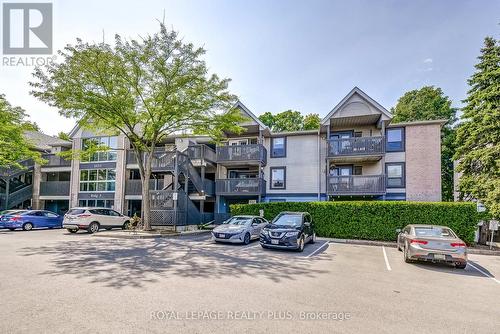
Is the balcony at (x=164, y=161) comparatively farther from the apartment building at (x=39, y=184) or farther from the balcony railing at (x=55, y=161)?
the balcony railing at (x=55, y=161)

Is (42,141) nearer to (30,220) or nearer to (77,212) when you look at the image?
(30,220)

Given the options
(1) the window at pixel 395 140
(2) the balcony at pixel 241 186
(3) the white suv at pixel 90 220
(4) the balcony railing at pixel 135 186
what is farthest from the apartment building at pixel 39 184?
(1) the window at pixel 395 140

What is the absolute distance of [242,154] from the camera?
22.0 m

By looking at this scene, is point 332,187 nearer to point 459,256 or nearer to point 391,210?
point 391,210

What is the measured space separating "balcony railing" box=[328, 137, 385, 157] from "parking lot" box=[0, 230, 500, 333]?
32.5ft

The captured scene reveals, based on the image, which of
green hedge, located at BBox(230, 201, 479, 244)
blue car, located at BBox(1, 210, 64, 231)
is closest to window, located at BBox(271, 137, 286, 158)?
green hedge, located at BBox(230, 201, 479, 244)

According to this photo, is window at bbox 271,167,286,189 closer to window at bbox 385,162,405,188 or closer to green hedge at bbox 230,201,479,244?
green hedge at bbox 230,201,479,244

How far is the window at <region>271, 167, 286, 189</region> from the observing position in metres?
22.8

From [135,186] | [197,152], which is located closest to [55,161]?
[135,186]

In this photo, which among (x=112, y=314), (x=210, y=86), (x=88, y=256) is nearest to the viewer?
(x=112, y=314)

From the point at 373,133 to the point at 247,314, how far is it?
19179 millimetres

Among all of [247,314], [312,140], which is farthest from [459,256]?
[312,140]

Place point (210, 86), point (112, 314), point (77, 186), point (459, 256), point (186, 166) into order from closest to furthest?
point (112, 314), point (459, 256), point (210, 86), point (186, 166), point (77, 186)

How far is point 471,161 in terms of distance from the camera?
17641mm
